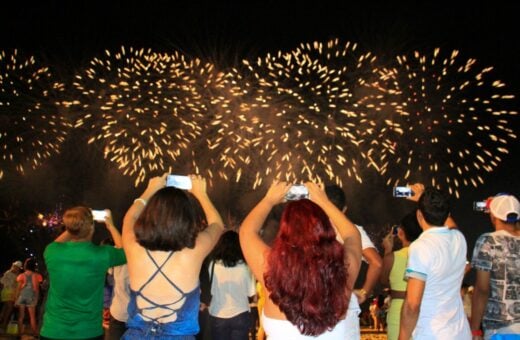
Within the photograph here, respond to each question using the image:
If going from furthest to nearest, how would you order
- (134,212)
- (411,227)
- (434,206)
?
(411,227), (434,206), (134,212)

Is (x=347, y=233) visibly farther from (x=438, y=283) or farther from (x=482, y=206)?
(x=482, y=206)

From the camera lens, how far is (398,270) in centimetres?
552

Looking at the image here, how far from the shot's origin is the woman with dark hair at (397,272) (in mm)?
5238

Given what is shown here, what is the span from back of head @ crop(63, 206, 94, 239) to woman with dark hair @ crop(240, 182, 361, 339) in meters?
1.85

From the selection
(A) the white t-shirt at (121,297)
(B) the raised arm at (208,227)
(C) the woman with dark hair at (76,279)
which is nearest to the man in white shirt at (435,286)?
(B) the raised arm at (208,227)

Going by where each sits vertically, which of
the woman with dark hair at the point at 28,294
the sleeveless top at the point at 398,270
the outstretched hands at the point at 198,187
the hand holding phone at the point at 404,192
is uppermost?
the hand holding phone at the point at 404,192

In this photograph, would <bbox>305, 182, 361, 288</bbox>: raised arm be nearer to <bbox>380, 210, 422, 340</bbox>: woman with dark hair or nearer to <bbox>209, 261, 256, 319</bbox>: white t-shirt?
<bbox>380, 210, 422, 340</bbox>: woman with dark hair

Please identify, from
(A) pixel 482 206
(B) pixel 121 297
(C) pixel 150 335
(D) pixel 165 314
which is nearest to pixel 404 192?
(A) pixel 482 206

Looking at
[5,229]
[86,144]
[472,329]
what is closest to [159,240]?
[472,329]

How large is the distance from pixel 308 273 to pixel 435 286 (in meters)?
1.53

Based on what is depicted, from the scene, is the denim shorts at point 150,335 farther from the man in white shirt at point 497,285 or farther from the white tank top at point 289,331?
the man in white shirt at point 497,285

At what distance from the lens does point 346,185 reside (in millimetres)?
24828

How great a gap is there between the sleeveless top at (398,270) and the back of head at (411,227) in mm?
212

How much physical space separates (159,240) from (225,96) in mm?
11450
